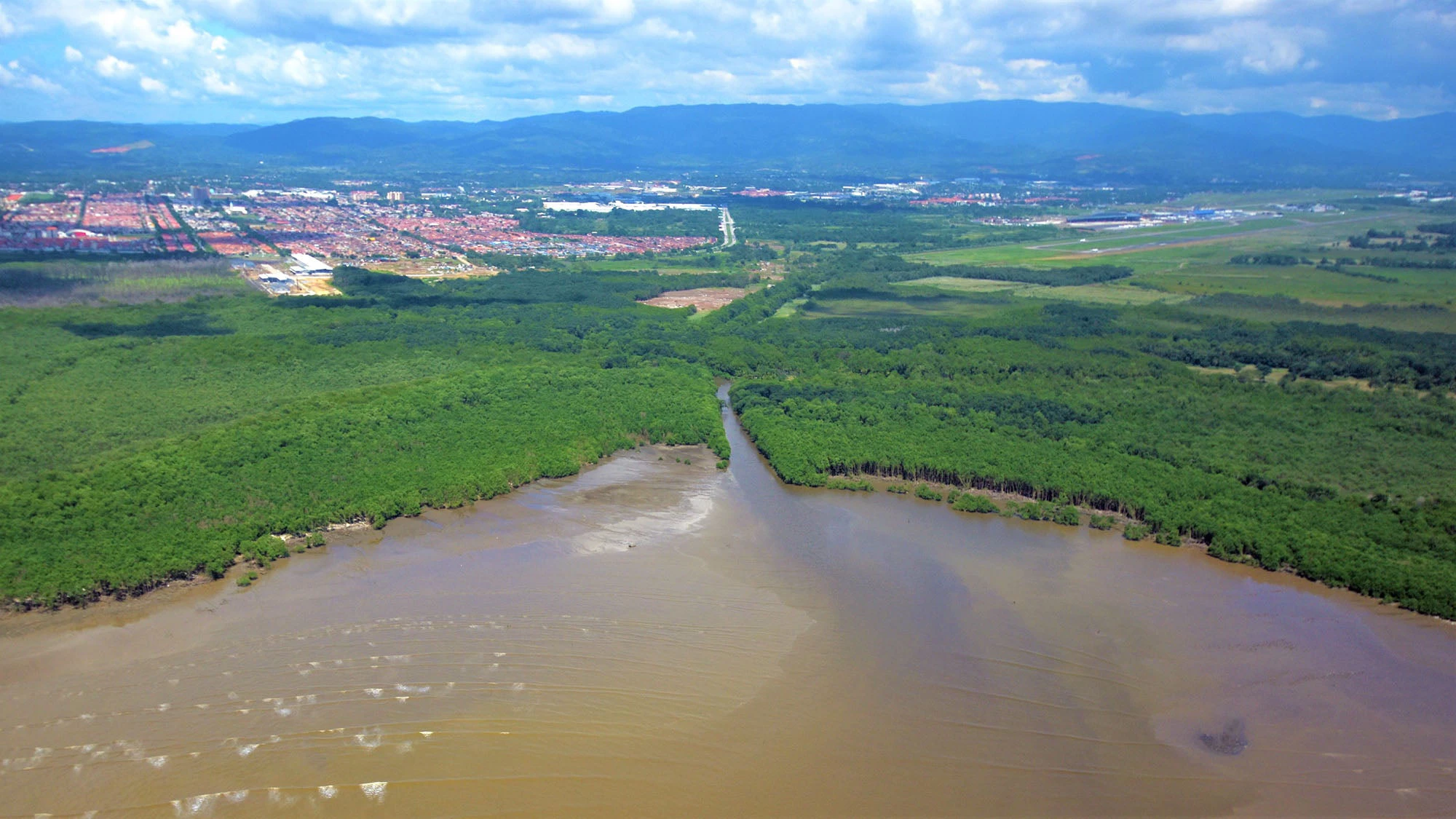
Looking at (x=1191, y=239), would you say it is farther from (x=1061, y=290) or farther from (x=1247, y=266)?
(x=1061, y=290)

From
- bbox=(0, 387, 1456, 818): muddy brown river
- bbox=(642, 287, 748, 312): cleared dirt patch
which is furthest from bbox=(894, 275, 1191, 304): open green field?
bbox=(0, 387, 1456, 818): muddy brown river

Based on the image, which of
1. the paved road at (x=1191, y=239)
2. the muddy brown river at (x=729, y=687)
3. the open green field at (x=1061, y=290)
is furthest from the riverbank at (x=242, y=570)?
the paved road at (x=1191, y=239)

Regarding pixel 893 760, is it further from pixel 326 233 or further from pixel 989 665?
pixel 326 233

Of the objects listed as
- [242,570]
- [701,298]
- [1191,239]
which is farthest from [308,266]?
[1191,239]

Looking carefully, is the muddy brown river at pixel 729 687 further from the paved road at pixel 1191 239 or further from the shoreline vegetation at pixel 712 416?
the paved road at pixel 1191 239

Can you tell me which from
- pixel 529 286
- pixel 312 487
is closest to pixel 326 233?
pixel 529 286

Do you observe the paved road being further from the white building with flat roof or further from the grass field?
the white building with flat roof
